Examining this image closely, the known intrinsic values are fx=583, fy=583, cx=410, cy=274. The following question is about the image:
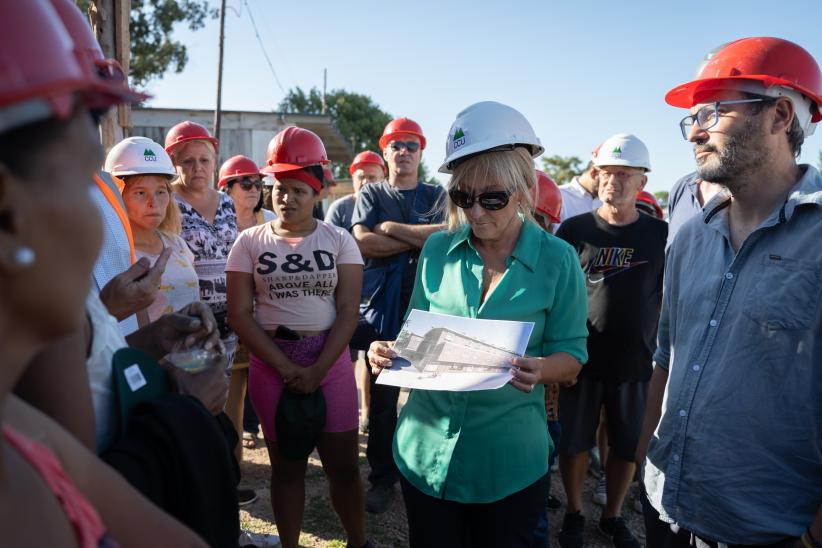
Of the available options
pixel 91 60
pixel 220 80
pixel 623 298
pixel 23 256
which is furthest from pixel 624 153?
pixel 220 80

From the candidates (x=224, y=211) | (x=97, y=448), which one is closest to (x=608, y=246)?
(x=224, y=211)

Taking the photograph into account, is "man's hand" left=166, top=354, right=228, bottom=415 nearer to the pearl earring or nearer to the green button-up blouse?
the pearl earring

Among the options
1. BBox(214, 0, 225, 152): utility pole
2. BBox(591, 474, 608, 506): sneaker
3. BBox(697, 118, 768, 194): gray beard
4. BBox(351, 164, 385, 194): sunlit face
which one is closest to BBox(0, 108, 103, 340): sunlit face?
BBox(697, 118, 768, 194): gray beard

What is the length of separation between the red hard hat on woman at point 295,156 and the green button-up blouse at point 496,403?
51.7 inches

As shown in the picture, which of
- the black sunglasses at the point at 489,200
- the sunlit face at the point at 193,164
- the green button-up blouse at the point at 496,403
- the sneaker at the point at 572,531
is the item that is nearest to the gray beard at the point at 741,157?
the green button-up blouse at the point at 496,403

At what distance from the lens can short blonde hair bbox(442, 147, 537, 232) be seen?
2352mm

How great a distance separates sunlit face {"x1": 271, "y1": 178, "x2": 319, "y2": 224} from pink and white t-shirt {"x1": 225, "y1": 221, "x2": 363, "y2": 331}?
0.13 m

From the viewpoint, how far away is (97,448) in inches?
46.4

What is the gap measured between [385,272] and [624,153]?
6.41ft

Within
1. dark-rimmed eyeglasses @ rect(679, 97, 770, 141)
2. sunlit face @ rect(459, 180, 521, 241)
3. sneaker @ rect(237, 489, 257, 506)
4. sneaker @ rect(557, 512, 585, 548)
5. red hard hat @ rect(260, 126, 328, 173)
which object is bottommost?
sneaker @ rect(237, 489, 257, 506)

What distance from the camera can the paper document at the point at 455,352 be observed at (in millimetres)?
2033

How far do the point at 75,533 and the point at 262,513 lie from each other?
3.37 metres

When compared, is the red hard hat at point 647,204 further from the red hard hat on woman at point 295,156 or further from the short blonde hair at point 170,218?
the short blonde hair at point 170,218

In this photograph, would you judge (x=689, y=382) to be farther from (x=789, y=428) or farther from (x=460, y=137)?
(x=460, y=137)
